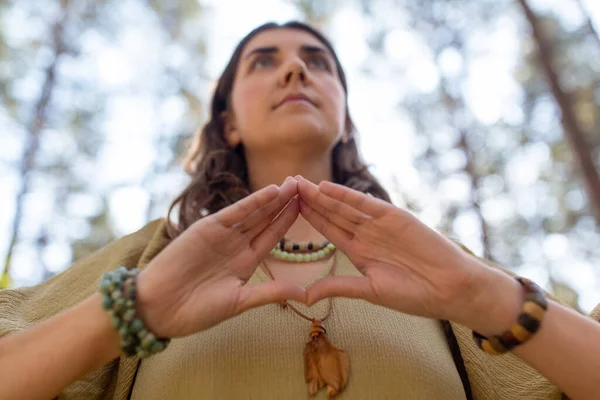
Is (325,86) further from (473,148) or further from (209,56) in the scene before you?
(209,56)

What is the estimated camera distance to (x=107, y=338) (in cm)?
99

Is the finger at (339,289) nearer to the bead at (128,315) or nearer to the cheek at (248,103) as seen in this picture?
the bead at (128,315)

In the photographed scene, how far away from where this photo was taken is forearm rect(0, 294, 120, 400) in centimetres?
98

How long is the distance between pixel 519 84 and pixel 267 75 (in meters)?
6.40

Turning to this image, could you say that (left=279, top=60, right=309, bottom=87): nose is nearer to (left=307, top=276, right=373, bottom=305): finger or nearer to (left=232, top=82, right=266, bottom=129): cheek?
(left=232, top=82, right=266, bottom=129): cheek

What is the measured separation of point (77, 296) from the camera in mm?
1454

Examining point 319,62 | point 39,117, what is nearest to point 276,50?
point 319,62

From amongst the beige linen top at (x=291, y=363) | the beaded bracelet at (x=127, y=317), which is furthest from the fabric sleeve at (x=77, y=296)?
the beaded bracelet at (x=127, y=317)

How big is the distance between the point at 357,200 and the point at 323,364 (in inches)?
15.5

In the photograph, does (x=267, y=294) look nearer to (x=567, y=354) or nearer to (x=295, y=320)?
(x=295, y=320)

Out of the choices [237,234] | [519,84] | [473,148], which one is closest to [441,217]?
[473,148]

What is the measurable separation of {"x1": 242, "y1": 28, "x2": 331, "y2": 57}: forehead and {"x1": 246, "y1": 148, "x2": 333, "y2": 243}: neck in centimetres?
50

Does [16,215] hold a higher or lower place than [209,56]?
lower

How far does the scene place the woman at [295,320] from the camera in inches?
38.7
